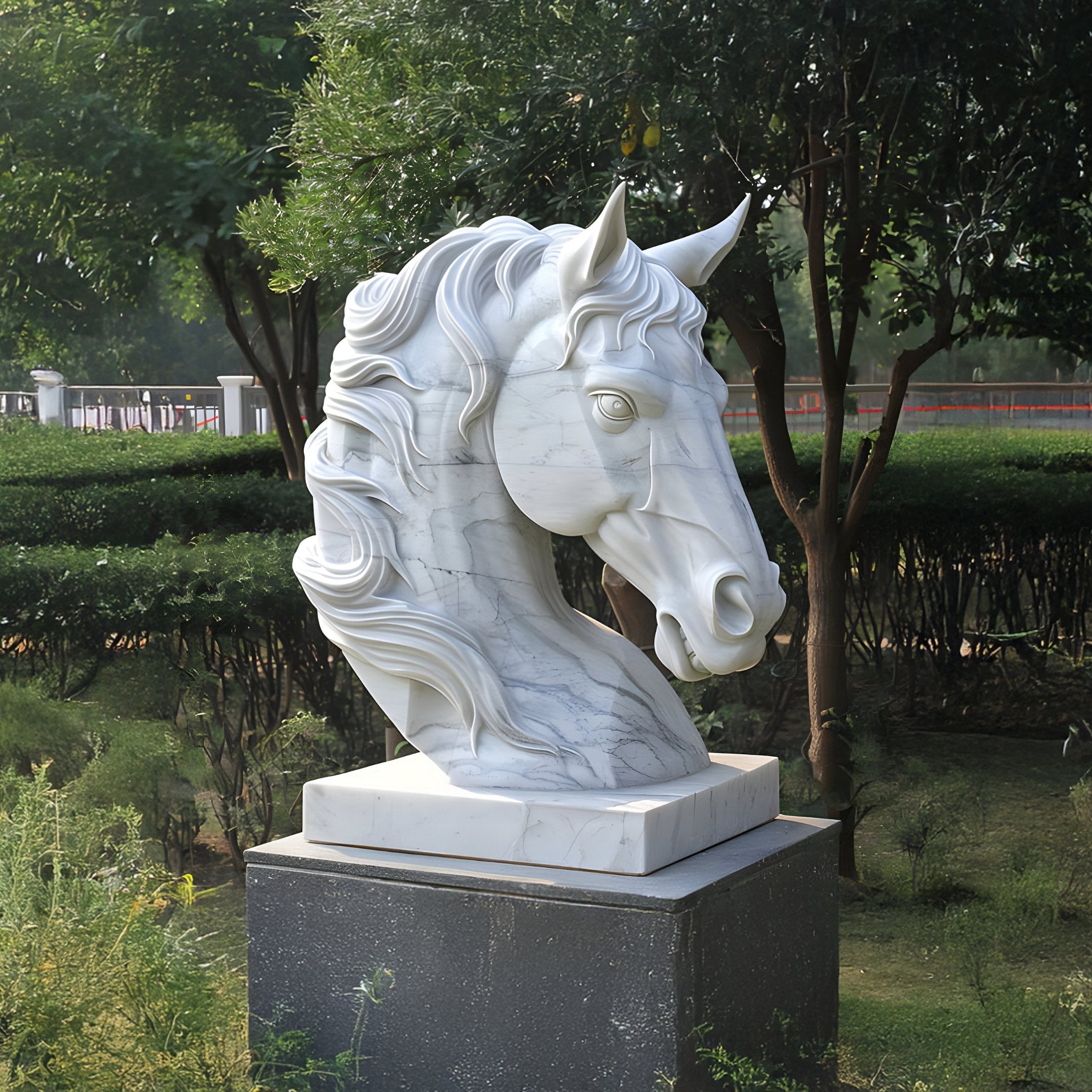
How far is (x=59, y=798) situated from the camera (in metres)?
4.16

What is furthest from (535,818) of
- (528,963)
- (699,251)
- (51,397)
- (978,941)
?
(51,397)

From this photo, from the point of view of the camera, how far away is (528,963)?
10.2 ft

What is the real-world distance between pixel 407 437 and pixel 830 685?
11.1ft

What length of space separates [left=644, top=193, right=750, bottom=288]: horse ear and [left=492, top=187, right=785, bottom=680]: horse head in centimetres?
19

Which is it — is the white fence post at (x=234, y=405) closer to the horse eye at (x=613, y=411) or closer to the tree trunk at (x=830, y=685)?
the tree trunk at (x=830, y=685)

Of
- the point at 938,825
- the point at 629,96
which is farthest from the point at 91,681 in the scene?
the point at 938,825

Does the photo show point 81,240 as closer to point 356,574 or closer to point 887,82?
point 887,82

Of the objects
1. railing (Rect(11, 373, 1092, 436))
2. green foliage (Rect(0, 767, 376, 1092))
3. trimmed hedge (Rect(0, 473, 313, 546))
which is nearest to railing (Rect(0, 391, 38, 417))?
railing (Rect(11, 373, 1092, 436))

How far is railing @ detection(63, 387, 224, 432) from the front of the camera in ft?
120

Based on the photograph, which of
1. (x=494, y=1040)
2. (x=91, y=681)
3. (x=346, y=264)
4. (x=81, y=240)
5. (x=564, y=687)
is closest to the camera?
(x=494, y=1040)

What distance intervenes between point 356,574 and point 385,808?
57 cm

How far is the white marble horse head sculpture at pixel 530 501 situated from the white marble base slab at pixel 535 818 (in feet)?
0.27

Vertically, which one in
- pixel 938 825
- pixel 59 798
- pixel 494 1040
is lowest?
pixel 938 825

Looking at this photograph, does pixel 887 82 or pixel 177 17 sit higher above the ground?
pixel 177 17
